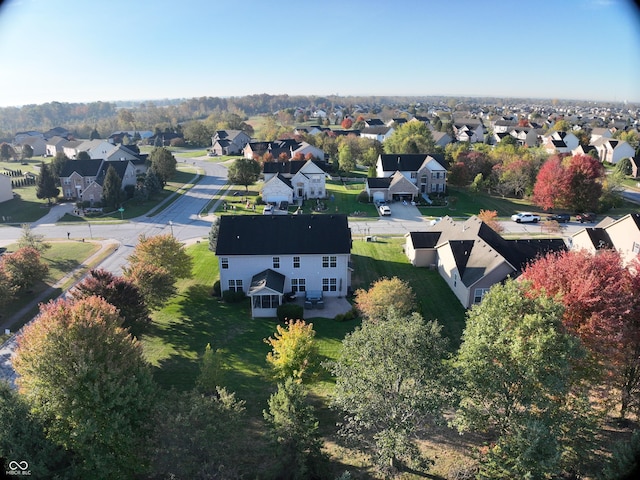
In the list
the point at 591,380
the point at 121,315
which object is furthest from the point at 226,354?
the point at 591,380

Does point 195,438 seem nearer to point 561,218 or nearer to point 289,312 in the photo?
point 289,312

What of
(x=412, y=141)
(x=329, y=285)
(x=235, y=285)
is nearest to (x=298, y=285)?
(x=329, y=285)

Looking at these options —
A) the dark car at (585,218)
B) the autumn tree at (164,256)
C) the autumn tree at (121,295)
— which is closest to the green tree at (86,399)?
the autumn tree at (121,295)

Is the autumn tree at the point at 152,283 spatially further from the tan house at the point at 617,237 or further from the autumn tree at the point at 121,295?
the tan house at the point at 617,237

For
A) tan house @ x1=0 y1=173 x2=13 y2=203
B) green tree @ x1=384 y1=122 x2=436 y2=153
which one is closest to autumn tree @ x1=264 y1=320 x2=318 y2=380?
tan house @ x1=0 y1=173 x2=13 y2=203

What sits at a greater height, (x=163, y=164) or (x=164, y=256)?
(x=163, y=164)
